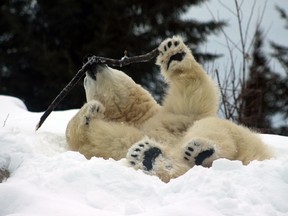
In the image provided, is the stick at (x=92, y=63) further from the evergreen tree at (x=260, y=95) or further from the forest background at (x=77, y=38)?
the forest background at (x=77, y=38)

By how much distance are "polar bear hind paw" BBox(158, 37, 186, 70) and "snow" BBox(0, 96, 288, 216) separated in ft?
5.43

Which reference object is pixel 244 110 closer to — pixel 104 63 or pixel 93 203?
pixel 104 63

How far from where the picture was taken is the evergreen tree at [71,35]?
15.2 meters

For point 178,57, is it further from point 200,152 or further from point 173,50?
point 200,152

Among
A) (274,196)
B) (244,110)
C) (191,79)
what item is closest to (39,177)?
(274,196)

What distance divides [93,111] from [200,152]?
1189 mm

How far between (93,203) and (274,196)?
2.64ft

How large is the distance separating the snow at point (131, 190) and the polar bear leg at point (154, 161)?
0.40 metres

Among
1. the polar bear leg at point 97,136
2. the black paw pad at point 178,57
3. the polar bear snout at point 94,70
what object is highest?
the black paw pad at point 178,57

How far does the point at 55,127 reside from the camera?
214 inches

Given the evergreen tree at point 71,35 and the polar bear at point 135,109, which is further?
the evergreen tree at point 71,35

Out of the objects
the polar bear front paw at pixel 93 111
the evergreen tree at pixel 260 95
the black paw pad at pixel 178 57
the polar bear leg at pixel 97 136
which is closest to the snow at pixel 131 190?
the polar bear leg at pixel 97 136

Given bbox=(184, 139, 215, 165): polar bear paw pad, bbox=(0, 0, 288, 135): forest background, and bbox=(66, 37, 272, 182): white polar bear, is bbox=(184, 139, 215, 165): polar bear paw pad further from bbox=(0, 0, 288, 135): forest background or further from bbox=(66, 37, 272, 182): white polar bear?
bbox=(0, 0, 288, 135): forest background

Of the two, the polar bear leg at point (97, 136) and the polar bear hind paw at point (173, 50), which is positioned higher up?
the polar bear hind paw at point (173, 50)
